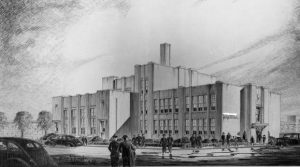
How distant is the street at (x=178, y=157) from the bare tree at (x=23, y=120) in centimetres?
131

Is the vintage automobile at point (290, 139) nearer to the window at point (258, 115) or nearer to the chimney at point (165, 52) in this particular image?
the window at point (258, 115)

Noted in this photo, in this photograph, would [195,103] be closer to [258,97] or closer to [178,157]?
[258,97]

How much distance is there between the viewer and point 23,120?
16.1 meters

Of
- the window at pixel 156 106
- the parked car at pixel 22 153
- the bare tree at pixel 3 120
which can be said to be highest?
the window at pixel 156 106

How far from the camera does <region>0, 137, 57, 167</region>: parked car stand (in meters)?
12.9

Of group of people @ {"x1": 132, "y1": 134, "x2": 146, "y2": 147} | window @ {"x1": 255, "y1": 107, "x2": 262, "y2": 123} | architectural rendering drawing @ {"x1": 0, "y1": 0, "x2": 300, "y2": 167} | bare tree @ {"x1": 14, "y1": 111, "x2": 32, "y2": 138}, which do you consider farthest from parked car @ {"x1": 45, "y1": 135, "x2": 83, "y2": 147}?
window @ {"x1": 255, "y1": 107, "x2": 262, "y2": 123}

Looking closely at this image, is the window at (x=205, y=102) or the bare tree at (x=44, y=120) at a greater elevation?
the window at (x=205, y=102)

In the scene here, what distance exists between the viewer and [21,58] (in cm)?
1639

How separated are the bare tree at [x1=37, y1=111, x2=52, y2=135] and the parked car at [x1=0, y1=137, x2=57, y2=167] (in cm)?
276

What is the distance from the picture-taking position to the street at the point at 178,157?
15.8 m

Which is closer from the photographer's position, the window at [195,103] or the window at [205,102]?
the window at [195,103]

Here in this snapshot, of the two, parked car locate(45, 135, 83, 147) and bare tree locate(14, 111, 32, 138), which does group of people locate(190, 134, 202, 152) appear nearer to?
parked car locate(45, 135, 83, 147)

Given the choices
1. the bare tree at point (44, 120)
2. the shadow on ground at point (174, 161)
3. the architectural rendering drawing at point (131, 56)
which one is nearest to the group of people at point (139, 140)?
the architectural rendering drawing at point (131, 56)

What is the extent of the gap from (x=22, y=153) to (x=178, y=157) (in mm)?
5915
